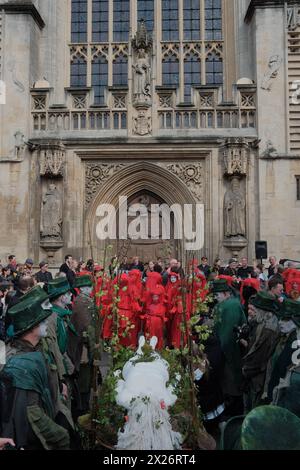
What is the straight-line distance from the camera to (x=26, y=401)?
3.10 metres

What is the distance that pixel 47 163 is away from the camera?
1488cm

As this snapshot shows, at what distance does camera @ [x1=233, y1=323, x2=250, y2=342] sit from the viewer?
5.63m

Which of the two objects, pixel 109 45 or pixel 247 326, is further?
pixel 109 45

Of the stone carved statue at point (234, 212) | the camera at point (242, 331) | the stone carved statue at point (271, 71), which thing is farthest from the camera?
the stone carved statue at point (271, 71)

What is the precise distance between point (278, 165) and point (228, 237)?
8.31 feet

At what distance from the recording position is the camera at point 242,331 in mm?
5629

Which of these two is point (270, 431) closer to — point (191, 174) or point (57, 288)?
point (57, 288)

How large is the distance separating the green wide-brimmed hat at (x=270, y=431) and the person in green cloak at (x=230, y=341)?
142 inches

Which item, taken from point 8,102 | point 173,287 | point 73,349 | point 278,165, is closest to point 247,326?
point 73,349

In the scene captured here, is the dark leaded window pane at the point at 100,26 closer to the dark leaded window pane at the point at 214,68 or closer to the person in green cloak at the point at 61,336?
the dark leaded window pane at the point at 214,68

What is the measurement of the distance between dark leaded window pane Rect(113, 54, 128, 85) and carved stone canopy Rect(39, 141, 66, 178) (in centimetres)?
434

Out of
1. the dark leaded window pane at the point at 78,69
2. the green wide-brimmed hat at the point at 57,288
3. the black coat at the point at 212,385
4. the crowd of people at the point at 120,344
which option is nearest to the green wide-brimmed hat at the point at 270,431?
the crowd of people at the point at 120,344

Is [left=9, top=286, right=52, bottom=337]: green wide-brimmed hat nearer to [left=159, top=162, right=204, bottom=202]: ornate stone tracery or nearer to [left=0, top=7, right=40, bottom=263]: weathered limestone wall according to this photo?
[left=0, top=7, right=40, bottom=263]: weathered limestone wall
